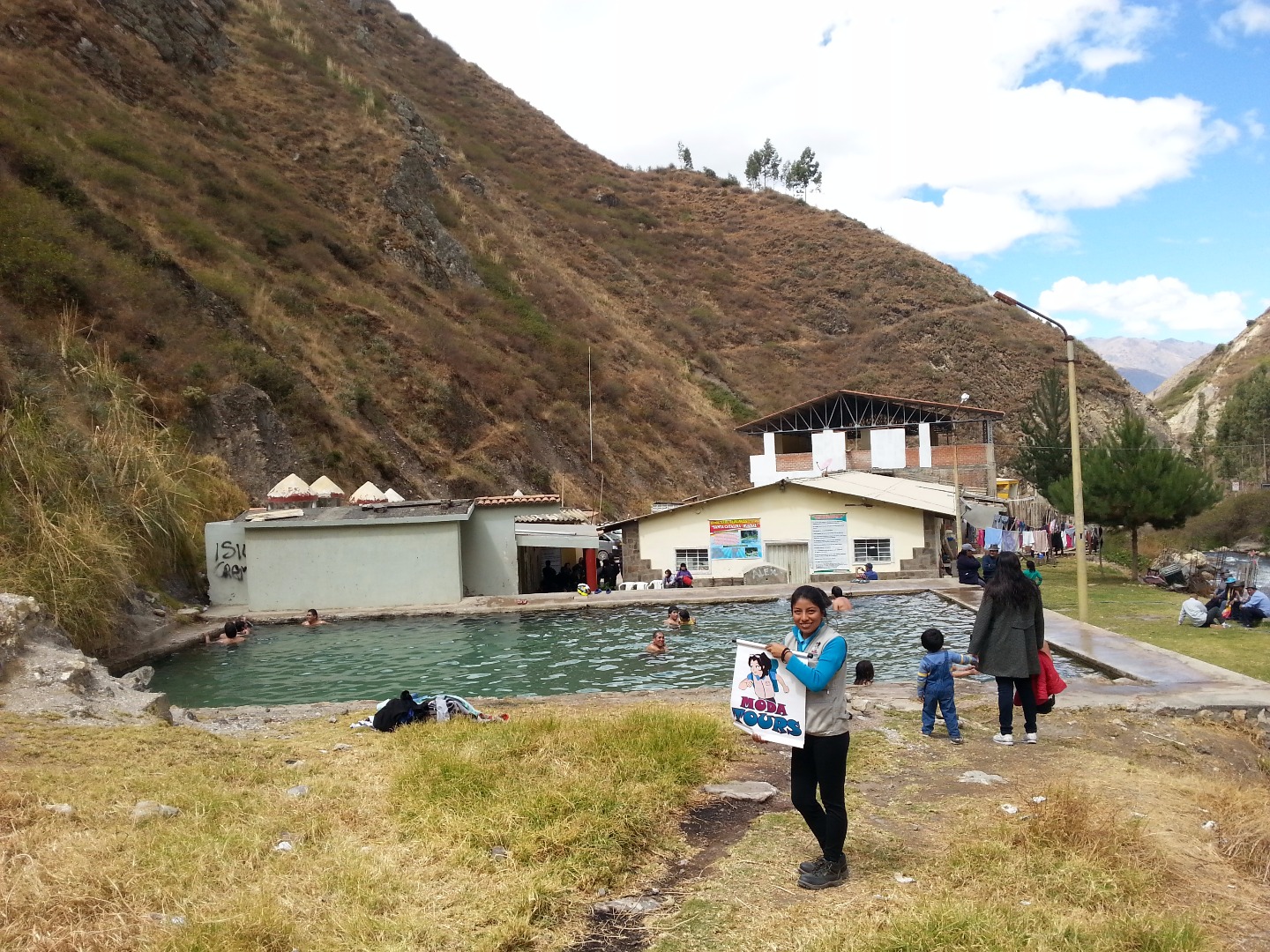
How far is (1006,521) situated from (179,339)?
116 ft

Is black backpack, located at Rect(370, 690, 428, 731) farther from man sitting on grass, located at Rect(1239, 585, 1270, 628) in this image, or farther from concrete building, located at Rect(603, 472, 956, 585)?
concrete building, located at Rect(603, 472, 956, 585)

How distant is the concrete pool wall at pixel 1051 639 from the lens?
11359 millimetres

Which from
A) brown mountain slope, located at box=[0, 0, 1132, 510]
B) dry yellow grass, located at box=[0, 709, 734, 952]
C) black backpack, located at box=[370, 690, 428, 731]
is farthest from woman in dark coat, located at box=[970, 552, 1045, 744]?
brown mountain slope, located at box=[0, 0, 1132, 510]

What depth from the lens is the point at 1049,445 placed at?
47.0 m

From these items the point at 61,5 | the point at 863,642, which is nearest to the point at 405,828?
Result: the point at 863,642

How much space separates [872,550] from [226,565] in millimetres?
20079

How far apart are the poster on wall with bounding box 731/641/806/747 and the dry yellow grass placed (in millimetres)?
1378

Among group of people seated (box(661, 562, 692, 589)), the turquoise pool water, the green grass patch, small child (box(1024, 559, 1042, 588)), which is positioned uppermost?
small child (box(1024, 559, 1042, 588))

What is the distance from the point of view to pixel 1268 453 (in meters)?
76.2

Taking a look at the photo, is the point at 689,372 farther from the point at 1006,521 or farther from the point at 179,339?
the point at 179,339

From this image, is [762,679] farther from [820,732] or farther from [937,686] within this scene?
[937,686]

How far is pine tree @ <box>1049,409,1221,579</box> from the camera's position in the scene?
27188mm

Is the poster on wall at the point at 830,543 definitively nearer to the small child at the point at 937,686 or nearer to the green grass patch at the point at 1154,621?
the green grass patch at the point at 1154,621

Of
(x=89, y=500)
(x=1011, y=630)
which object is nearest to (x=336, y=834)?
(x=1011, y=630)
